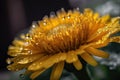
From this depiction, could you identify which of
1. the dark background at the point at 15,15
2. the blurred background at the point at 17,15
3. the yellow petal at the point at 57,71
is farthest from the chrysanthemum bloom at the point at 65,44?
the dark background at the point at 15,15

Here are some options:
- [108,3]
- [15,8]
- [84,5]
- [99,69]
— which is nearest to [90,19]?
[99,69]

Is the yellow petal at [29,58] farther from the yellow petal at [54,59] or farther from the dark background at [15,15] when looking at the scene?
the dark background at [15,15]

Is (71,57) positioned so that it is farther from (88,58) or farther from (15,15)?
(15,15)

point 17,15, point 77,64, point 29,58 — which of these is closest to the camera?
point 77,64

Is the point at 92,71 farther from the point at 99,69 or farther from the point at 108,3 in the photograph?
the point at 108,3

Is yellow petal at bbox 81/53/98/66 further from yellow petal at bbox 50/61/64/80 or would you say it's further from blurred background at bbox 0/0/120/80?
blurred background at bbox 0/0/120/80

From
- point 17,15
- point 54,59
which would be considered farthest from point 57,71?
point 17,15

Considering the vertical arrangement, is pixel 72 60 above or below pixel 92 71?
above

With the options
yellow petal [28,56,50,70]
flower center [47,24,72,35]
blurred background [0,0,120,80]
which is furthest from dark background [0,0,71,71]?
yellow petal [28,56,50,70]

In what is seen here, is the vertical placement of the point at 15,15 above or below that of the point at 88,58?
below
